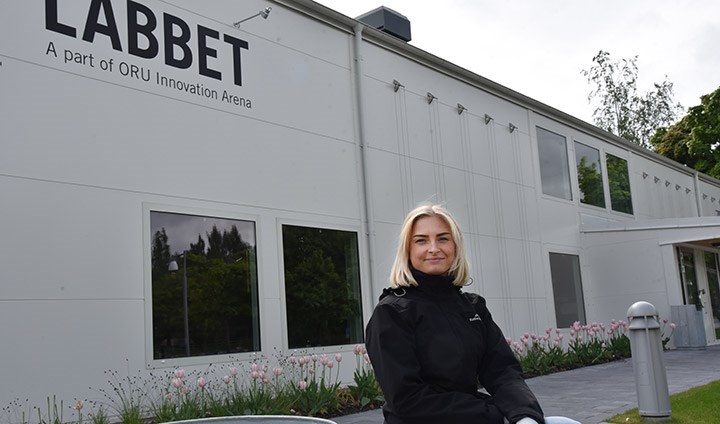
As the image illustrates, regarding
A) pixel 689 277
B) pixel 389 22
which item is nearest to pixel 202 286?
pixel 389 22

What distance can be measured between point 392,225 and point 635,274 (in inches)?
299

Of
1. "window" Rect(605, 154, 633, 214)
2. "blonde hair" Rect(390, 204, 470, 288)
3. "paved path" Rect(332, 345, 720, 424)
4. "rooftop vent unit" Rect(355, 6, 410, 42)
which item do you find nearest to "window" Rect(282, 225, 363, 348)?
"paved path" Rect(332, 345, 720, 424)

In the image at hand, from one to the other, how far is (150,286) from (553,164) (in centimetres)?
1023

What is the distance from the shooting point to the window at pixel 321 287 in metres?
8.63

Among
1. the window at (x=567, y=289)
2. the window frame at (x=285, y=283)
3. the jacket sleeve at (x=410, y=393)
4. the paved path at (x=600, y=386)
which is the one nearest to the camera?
the jacket sleeve at (x=410, y=393)

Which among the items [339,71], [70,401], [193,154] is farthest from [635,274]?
[70,401]

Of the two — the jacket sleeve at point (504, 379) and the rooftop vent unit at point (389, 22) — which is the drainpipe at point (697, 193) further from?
the jacket sleeve at point (504, 379)

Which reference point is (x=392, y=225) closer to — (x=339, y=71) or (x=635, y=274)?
(x=339, y=71)

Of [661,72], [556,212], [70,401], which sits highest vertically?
[661,72]

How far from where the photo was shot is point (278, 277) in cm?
844

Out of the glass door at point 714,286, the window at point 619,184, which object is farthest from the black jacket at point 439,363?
the glass door at point 714,286

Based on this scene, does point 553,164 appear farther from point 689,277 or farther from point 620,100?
point 620,100

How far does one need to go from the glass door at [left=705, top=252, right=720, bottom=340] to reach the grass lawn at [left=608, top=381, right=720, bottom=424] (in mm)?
10487

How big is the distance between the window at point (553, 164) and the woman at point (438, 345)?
40.4 ft
